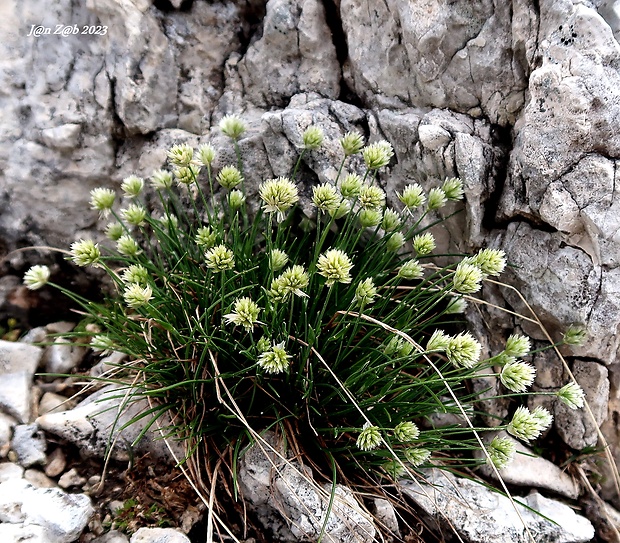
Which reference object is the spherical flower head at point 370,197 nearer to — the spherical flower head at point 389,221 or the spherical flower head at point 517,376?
the spherical flower head at point 389,221

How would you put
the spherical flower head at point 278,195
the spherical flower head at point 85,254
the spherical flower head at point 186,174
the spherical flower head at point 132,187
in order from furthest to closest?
the spherical flower head at point 132,187, the spherical flower head at point 186,174, the spherical flower head at point 85,254, the spherical flower head at point 278,195

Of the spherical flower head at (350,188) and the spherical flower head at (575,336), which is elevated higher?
the spherical flower head at (350,188)

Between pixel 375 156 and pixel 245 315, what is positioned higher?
pixel 375 156

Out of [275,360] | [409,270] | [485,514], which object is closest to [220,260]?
[275,360]

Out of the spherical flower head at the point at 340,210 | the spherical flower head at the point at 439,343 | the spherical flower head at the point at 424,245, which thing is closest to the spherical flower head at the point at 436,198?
the spherical flower head at the point at 424,245

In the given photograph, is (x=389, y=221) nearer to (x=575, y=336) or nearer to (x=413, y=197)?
(x=413, y=197)

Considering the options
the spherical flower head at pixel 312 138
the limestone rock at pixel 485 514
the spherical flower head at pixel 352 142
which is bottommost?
the limestone rock at pixel 485 514

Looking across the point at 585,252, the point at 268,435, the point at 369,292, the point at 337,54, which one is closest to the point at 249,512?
the point at 268,435
